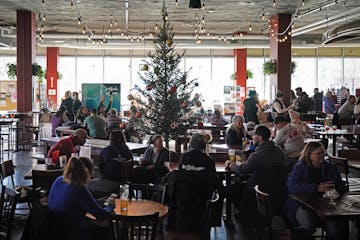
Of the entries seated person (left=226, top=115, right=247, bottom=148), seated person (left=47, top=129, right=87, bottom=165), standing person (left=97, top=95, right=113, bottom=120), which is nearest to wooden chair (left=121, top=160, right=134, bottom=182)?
seated person (left=47, top=129, right=87, bottom=165)

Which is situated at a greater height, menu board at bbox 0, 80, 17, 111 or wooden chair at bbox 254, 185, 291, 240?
menu board at bbox 0, 80, 17, 111

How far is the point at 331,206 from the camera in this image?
13.9ft

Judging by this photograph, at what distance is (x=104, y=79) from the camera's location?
23875mm

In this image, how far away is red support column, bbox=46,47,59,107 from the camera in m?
22.5

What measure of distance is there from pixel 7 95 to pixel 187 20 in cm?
1007

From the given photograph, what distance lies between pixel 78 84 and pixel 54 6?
32.4 feet

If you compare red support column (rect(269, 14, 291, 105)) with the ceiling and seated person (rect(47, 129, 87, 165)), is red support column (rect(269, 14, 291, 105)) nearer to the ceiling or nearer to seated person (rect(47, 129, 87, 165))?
the ceiling

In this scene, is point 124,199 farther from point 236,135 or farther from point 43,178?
point 236,135

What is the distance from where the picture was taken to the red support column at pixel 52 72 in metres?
22.5

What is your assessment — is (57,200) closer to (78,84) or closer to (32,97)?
(32,97)

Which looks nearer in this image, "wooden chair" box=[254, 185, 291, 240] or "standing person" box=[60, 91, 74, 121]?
"wooden chair" box=[254, 185, 291, 240]

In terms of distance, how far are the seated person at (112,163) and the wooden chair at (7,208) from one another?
144 cm

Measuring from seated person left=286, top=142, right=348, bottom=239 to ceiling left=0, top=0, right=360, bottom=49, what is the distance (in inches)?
311

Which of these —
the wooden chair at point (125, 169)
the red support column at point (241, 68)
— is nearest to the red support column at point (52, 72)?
the red support column at point (241, 68)
